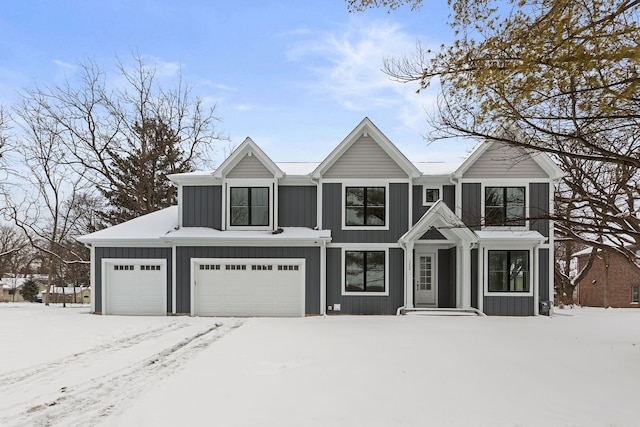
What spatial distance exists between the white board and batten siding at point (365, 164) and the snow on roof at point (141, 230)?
21.6ft

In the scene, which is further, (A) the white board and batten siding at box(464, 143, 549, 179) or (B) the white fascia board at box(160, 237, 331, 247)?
(A) the white board and batten siding at box(464, 143, 549, 179)

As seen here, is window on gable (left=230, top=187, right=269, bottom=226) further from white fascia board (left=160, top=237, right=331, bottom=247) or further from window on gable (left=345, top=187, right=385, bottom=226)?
window on gable (left=345, top=187, right=385, bottom=226)

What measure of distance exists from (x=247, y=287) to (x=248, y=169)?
4.36m

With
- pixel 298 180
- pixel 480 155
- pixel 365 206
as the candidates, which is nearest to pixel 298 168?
pixel 298 180

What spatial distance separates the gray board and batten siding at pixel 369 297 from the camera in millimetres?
15656

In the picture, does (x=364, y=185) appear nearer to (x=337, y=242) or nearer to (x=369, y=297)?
(x=337, y=242)

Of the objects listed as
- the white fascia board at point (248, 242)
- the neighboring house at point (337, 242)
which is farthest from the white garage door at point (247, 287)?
the white fascia board at point (248, 242)

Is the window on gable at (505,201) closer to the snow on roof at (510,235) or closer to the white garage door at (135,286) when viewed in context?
the snow on roof at (510,235)

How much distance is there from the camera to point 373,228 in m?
15.9

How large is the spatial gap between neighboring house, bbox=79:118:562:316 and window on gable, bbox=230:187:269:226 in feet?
0.12

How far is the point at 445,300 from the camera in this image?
1667 centimetres

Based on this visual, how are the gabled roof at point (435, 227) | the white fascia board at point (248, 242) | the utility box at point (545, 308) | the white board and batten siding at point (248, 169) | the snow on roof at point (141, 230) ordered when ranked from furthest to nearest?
1. the white board and batten siding at point (248, 169)
2. the snow on roof at point (141, 230)
3. the utility box at point (545, 308)
4. the white fascia board at point (248, 242)
5. the gabled roof at point (435, 227)

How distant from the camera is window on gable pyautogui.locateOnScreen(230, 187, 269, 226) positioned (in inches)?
640

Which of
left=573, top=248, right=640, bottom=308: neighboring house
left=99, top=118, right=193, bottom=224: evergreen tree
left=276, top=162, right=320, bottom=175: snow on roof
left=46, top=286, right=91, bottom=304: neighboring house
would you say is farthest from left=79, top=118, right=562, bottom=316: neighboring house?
left=573, top=248, right=640, bottom=308: neighboring house
